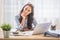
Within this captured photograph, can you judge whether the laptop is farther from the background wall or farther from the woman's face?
the background wall

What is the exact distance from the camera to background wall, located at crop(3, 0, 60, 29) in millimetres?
4008

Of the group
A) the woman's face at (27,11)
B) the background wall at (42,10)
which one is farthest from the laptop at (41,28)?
the background wall at (42,10)

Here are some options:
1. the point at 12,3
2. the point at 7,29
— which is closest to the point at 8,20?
the point at 12,3

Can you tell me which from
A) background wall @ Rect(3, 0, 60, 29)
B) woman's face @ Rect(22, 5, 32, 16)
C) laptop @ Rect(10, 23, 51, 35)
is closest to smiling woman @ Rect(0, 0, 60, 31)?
background wall @ Rect(3, 0, 60, 29)

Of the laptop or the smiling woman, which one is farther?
the smiling woman

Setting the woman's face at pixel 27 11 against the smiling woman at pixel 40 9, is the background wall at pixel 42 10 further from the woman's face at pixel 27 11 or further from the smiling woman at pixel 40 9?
the woman's face at pixel 27 11

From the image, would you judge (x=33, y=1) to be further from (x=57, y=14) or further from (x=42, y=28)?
(x=42, y=28)

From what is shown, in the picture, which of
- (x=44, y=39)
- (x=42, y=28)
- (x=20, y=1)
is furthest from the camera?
(x=20, y=1)

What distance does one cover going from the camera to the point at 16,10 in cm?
402

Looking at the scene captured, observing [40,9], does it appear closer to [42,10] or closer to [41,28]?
[42,10]

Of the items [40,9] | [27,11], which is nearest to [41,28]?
[27,11]

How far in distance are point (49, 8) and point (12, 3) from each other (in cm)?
107

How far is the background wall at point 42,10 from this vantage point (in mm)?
4008

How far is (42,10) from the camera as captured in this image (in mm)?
4027
